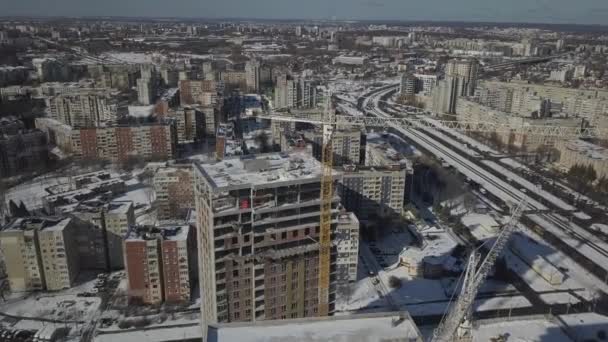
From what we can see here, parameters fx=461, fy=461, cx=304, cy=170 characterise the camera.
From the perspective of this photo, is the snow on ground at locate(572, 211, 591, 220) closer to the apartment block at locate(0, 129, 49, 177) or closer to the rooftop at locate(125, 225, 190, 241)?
the rooftop at locate(125, 225, 190, 241)

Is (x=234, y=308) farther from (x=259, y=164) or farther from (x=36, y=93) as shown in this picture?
(x=36, y=93)

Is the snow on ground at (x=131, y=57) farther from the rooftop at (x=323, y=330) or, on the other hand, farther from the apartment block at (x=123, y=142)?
the rooftop at (x=323, y=330)

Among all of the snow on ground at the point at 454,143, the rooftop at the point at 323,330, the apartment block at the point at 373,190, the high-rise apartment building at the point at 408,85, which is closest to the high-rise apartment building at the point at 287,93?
the snow on ground at the point at 454,143

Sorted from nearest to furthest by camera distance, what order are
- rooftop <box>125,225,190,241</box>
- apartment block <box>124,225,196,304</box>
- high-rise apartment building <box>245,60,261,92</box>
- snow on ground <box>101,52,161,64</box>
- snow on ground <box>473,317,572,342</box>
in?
snow on ground <box>473,317,572,342</box> < apartment block <box>124,225,196,304</box> < rooftop <box>125,225,190,241</box> < high-rise apartment building <box>245,60,261,92</box> < snow on ground <box>101,52,161,64</box>

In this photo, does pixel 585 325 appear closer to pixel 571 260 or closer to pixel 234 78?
pixel 571 260

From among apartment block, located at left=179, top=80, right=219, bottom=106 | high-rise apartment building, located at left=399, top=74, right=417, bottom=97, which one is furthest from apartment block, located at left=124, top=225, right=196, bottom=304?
high-rise apartment building, located at left=399, top=74, right=417, bottom=97

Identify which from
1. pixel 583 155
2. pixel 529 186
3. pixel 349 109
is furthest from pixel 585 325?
pixel 349 109

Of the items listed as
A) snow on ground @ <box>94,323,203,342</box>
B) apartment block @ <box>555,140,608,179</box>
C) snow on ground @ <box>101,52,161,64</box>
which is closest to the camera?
snow on ground @ <box>94,323,203,342</box>

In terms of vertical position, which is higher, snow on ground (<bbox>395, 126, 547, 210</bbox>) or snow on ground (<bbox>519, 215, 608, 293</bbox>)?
snow on ground (<bbox>395, 126, 547, 210</bbox>)
